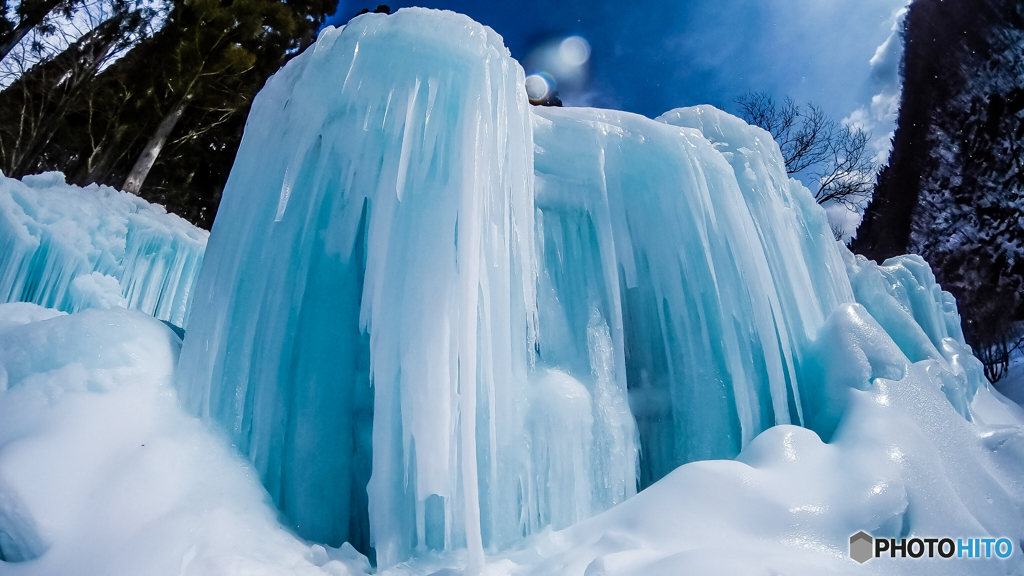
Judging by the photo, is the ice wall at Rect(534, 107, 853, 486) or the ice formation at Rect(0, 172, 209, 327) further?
the ice formation at Rect(0, 172, 209, 327)

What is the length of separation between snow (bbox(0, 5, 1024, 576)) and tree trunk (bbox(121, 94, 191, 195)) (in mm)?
9938

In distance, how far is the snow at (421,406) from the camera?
196 centimetres

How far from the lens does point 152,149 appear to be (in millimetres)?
11188

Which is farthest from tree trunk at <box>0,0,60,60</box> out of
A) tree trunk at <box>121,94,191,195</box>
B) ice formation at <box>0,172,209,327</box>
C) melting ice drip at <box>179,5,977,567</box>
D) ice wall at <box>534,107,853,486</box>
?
ice wall at <box>534,107,853,486</box>

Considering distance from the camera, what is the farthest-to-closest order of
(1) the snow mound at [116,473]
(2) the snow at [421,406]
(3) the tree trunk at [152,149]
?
(3) the tree trunk at [152,149]
(2) the snow at [421,406]
(1) the snow mound at [116,473]

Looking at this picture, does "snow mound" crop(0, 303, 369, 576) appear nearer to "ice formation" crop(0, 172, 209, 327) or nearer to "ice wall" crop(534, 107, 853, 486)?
"ice wall" crop(534, 107, 853, 486)

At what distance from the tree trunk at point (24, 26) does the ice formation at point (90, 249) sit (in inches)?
206

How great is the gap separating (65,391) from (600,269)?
3.30 m

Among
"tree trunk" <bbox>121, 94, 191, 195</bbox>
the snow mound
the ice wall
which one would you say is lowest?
the snow mound

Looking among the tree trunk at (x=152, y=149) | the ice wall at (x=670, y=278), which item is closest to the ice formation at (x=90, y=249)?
the tree trunk at (x=152, y=149)

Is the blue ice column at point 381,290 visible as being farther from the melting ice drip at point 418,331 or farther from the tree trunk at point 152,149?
the tree trunk at point 152,149

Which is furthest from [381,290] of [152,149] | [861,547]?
[152,149]

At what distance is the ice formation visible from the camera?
5.95 meters

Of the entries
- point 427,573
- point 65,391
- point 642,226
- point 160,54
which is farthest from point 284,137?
point 160,54
